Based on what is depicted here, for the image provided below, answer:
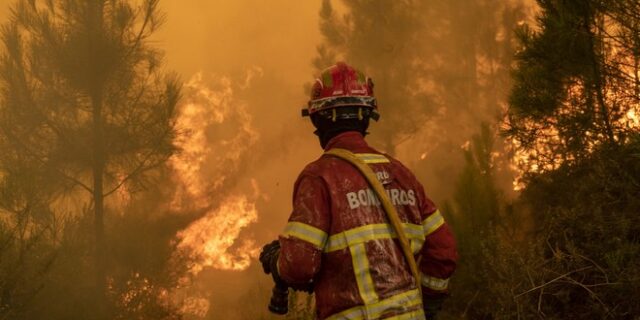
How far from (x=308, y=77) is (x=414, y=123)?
14999mm

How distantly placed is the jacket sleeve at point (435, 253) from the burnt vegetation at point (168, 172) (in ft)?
6.70

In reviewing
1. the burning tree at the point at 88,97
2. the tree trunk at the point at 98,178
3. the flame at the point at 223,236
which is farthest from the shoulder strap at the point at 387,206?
the flame at the point at 223,236

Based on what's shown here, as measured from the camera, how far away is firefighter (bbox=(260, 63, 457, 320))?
7.14ft

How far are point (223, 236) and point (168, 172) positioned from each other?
1087 cm

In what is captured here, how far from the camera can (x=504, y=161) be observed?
20.4 m

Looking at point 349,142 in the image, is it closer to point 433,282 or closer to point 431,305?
point 433,282

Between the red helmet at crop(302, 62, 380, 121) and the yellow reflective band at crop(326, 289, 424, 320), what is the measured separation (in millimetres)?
810

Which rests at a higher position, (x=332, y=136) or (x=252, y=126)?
(x=252, y=126)

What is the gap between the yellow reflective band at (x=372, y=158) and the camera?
7.93ft

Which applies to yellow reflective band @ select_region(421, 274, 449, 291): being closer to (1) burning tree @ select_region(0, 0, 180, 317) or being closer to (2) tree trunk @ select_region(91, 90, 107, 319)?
(1) burning tree @ select_region(0, 0, 180, 317)

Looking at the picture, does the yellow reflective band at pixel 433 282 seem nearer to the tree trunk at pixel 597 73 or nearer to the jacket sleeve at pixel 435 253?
the jacket sleeve at pixel 435 253

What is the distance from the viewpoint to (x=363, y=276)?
7.21ft

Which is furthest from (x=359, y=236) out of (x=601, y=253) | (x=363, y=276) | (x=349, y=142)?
→ (x=601, y=253)

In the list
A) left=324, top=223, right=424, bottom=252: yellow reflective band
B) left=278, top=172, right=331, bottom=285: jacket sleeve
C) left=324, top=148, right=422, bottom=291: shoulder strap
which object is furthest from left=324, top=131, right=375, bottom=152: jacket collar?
left=324, top=223, right=424, bottom=252: yellow reflective band
